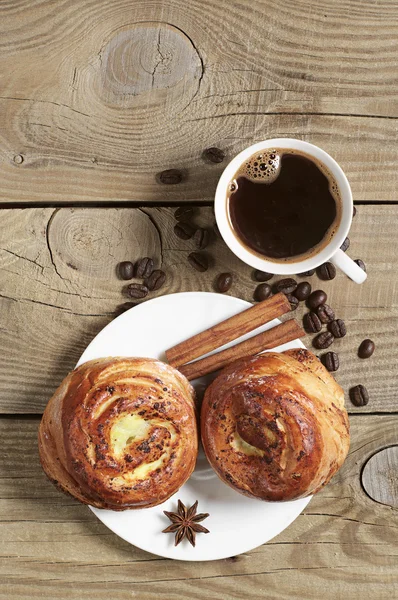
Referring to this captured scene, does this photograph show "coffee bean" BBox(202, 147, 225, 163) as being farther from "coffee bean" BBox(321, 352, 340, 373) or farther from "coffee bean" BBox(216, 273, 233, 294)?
"coffee bean" BBox(321, 352, 340, 373)

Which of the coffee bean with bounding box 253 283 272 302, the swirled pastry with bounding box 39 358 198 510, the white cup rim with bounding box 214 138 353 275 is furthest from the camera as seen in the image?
the coffee bean with bounding box 253 283 272 302

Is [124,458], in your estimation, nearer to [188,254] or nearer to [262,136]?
[188,254]

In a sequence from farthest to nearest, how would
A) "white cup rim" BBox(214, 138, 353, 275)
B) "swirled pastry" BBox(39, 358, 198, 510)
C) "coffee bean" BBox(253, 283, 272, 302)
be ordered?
"coffee bean" BBox(253, 283, 272, 302) < "white cup rim" BBox(214, 138, 353, 275) < "swirled pastry" BBox(39, 358, 198, 510)

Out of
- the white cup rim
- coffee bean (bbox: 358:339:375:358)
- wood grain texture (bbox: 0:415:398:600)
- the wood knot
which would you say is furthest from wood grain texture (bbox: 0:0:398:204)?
wood grain texture (bbox: 0:415:398:600)

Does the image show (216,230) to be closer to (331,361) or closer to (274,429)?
(331,361)

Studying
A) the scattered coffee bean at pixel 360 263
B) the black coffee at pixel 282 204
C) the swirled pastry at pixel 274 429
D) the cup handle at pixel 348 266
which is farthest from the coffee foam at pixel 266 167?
the swirled pastry at pixel 274 429

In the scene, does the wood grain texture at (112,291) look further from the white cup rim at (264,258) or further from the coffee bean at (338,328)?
the white cup rim at (264,258)

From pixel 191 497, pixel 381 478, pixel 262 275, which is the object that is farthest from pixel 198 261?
pixel 381 478
